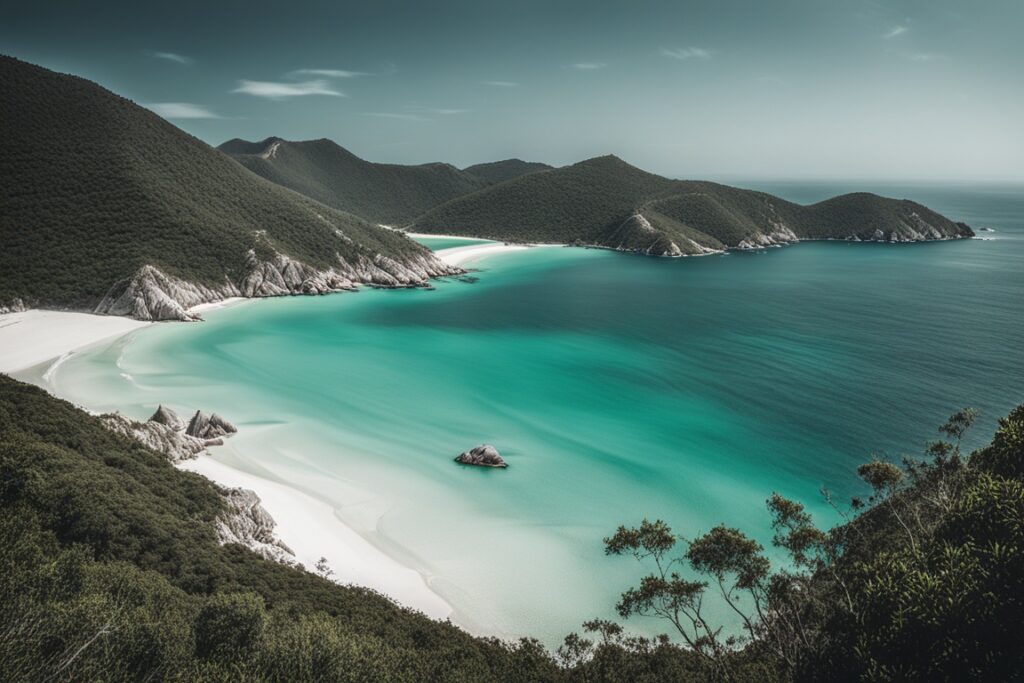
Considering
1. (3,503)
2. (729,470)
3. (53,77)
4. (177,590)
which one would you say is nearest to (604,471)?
(729,470)

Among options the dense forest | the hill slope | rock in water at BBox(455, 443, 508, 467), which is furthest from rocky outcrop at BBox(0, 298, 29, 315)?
rock in water at BBox(455, 443, 508, 467)

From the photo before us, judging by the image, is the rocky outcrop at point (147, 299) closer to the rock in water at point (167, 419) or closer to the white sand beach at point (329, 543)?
the rock in water at point (167, 419)

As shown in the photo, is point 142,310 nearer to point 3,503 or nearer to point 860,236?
point 3,503

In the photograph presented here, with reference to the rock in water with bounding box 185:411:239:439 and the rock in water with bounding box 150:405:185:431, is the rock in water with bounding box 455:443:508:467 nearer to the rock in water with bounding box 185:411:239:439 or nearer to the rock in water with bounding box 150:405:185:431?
the rock in water with bounding box 185:411:239:439

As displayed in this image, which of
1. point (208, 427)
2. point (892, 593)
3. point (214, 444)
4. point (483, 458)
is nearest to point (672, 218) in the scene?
point (483, 458)

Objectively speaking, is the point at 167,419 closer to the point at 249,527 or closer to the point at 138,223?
the point at 249,527

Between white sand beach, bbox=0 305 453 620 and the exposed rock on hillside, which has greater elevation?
the exposed rock on hillside
